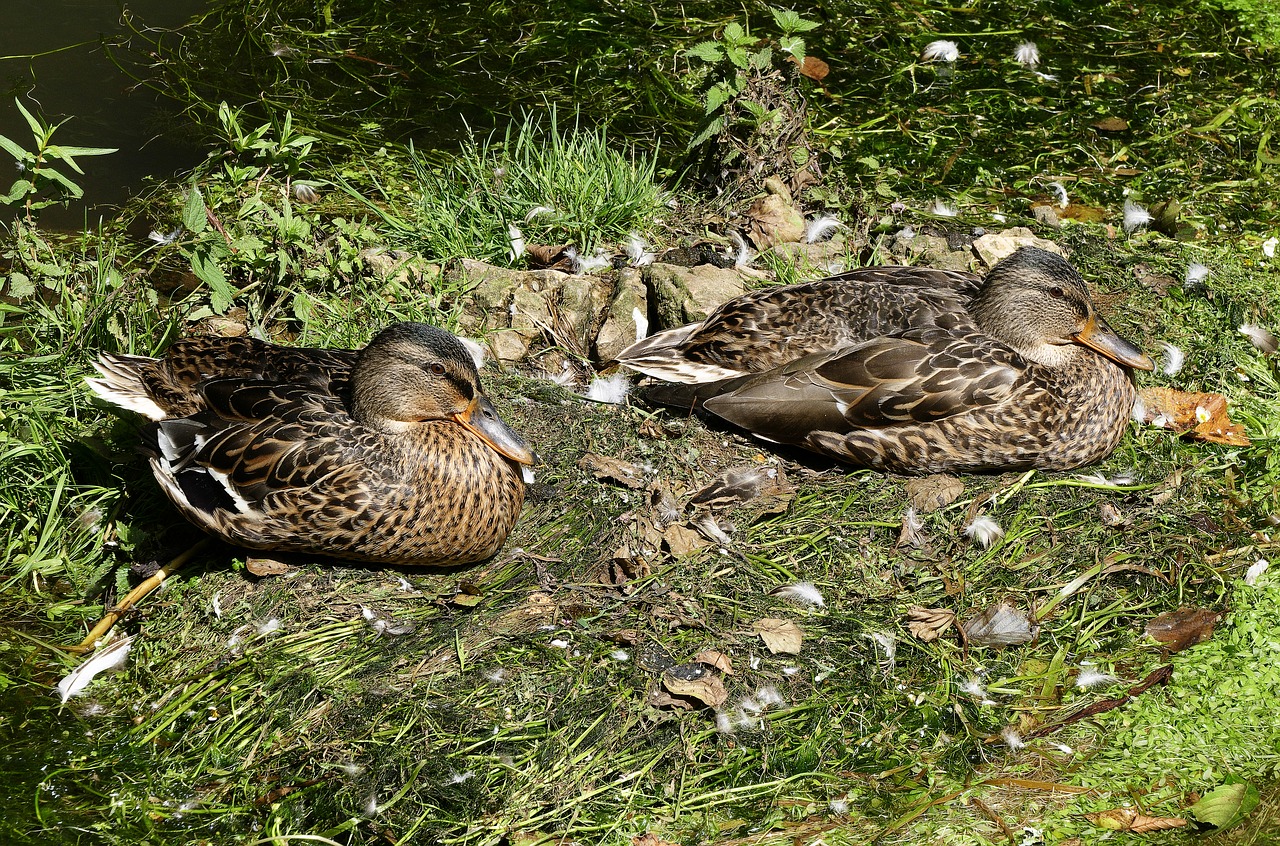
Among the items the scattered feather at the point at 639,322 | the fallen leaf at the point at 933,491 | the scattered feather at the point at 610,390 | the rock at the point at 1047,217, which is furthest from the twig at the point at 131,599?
the rock at the point at 1047,217

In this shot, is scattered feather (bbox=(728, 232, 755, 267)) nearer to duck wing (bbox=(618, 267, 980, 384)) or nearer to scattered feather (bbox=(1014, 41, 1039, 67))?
duck wing (bbox=(618, 267, 980, 384))

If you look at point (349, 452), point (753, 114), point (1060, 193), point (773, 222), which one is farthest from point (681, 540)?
point (1060, 193)

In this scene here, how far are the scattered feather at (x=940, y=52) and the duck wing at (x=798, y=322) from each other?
2455 mm

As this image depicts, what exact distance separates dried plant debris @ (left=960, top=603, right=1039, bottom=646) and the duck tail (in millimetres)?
3038

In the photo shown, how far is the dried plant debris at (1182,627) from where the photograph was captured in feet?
13.0

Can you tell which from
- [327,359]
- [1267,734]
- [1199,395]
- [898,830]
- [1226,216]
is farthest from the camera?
[1226,216]

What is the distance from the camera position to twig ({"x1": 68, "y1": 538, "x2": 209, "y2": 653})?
401 centimetres

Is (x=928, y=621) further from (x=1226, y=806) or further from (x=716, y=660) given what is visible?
(x=1226, y=806)

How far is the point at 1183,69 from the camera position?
265 inches

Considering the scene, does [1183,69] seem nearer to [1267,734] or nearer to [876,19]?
[876,19]

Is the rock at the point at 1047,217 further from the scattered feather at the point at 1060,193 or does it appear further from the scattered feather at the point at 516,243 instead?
the scattered feather at the point at 516,243

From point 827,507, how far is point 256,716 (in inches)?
87.6

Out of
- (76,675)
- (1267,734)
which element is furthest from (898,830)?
(76,675)

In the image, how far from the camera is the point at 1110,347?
4.58m
